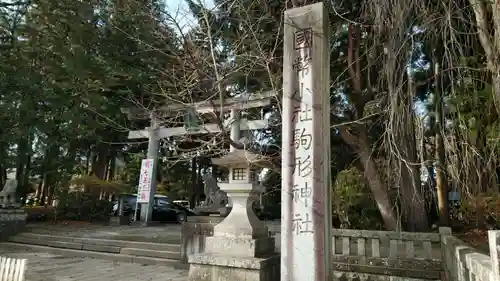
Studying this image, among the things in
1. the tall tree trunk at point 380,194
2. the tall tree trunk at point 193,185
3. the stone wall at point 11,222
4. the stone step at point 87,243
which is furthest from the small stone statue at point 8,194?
the tall tree trunk at point 193,185

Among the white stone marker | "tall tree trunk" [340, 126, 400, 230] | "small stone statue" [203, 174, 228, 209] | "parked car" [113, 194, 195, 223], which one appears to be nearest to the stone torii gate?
"small stone statue" [203, 174, 228, 209]

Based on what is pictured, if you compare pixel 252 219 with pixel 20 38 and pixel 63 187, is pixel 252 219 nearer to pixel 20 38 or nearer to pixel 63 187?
pixel 63 187

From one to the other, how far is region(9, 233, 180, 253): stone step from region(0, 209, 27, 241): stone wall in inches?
13.5

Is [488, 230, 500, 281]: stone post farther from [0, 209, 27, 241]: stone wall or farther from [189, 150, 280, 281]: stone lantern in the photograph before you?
[0, 209, 27, 241]: stone wall

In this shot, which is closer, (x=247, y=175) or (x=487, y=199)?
(x=247, y=175)

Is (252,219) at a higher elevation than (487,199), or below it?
below

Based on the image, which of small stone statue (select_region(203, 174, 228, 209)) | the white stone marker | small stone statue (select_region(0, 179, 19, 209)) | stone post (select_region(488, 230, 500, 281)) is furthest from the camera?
small stone statue (select_region(0, 179, 19, 209))

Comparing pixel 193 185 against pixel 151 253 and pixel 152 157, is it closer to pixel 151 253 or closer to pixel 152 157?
pixel 152 157

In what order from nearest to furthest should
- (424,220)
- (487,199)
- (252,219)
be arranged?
(252,219), (487,199), (424,220)

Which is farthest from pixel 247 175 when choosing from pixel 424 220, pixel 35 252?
pixel 35 252

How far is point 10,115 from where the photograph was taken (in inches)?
498

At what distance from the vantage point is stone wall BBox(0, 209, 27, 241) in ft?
35.4

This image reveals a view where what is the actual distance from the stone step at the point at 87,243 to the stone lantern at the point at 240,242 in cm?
343

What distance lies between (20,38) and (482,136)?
15659 mm
